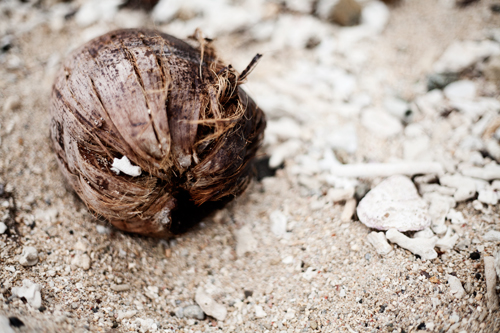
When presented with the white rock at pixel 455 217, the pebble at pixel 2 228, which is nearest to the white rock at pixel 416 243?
the white rock at pixel 455 217

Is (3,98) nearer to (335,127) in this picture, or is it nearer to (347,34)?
(335,127)

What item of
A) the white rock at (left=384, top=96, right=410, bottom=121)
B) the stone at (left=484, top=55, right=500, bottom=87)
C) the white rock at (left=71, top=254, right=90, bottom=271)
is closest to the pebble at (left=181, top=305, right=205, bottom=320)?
the white rock at (left=71, top=254, right=90, bottom=271)

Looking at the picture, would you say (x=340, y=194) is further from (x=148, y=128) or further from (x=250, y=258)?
(x=148, y=128)

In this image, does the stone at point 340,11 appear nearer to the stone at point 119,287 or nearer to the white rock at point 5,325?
the stone at point 119,287

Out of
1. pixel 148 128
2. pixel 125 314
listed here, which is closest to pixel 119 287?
pixel 125 314

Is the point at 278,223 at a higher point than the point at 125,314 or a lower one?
lower

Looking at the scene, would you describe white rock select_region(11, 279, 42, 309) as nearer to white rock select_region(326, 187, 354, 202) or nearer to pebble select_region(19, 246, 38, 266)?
pebble select_region(19, 246, 38, 266)

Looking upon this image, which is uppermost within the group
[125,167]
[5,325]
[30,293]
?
[125,167]
